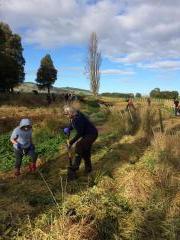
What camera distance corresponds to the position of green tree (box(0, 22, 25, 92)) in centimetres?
4144

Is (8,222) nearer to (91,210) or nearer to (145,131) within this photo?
(91,210)

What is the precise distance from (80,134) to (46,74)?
54680mm

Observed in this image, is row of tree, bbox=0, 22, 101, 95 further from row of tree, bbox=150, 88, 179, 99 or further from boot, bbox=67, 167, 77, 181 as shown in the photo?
boot, bbox=67, 167, 77, 181

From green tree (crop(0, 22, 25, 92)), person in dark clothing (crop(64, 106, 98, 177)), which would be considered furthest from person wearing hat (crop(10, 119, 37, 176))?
green tree (crop(0, 22, 25, 92))

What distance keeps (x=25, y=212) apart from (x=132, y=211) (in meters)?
1.94

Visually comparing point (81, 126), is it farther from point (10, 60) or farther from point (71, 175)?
point (10, 60)

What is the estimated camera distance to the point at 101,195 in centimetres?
854

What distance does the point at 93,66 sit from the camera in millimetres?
64500

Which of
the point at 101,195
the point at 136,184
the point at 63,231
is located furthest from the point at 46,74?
the point at 63,231

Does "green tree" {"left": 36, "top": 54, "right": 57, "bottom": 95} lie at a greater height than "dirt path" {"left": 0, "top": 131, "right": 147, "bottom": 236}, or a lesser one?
A: greater

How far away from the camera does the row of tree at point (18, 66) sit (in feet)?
140

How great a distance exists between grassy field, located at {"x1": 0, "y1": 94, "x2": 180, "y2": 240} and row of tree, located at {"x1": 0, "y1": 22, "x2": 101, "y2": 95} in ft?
94.9

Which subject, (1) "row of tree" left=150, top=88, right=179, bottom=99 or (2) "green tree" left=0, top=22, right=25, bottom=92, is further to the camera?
(1) "row of tree" left=150, top=88, right=179, bottom=99

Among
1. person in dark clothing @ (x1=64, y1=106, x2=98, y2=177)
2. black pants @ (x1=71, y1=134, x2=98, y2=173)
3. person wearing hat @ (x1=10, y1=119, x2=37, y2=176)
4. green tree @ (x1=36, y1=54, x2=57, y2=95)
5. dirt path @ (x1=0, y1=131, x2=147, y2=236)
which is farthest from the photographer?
green tree @ (x1=36, y1=54, x2=57, y2=95)
